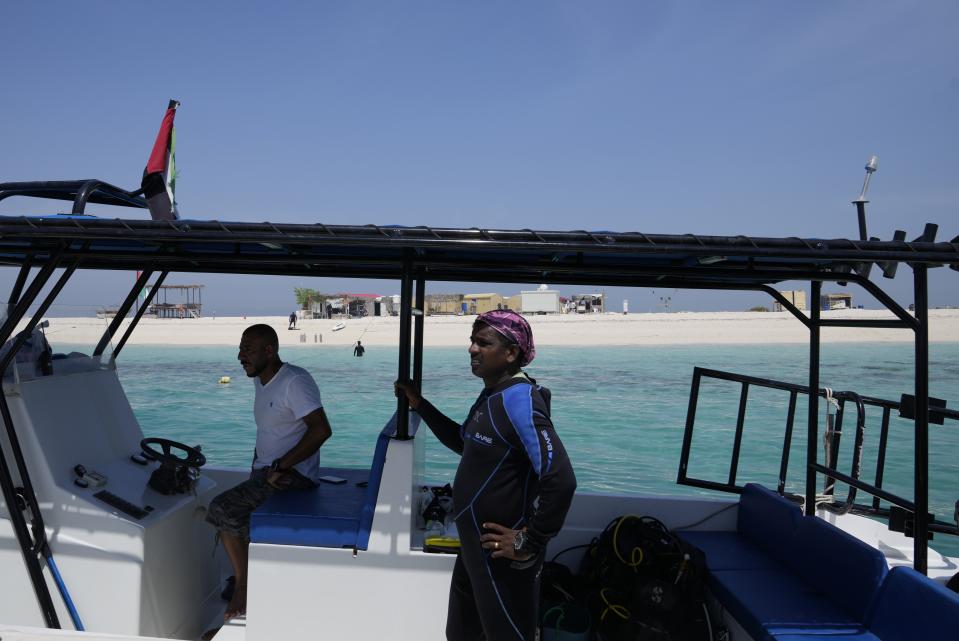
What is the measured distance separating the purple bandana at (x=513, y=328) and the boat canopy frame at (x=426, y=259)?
360 millimetres

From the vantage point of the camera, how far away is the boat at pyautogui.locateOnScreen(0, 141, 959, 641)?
2.67 meters

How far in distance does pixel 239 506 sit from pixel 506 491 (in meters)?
1.66

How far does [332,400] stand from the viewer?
69.4 ft

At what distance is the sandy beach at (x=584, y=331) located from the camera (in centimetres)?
4484

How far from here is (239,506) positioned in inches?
128

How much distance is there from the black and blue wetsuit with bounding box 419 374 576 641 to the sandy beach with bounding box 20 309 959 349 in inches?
1555

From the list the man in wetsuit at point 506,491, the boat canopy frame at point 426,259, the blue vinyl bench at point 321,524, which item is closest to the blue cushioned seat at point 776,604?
the boat canopy frame at point 426,259

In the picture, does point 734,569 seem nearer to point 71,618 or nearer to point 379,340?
point 71,618

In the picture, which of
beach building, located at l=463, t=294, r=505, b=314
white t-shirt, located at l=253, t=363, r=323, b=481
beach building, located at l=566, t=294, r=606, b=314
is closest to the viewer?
white t-shirt, located at l=253, t=363, r=323, b=481

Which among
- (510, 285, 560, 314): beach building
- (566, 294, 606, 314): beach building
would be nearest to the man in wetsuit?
(510, 285, 560, 314): beach building

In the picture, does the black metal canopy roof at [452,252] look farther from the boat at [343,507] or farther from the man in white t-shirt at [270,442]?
the man in white t-shirt at [270,442]

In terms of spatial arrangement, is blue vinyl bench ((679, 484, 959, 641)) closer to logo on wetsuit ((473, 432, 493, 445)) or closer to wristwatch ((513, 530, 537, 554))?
wristwatch ((513, 530, 537, 554))

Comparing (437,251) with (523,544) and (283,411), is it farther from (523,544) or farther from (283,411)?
(523,544)

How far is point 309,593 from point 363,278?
7.23 ft
